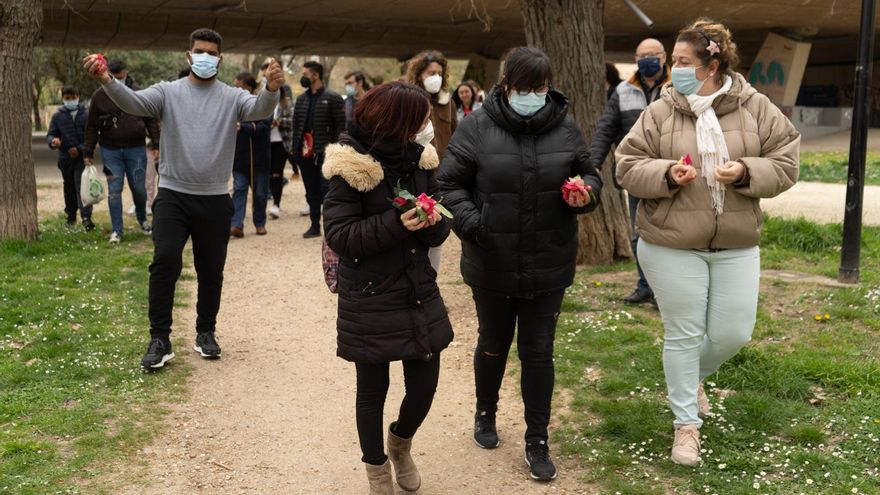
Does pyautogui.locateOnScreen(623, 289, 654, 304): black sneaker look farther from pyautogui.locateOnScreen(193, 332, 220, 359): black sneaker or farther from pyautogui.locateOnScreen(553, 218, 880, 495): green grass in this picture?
pyautogui.locateOnScreen(193, 332, 220, 359): black sneaker

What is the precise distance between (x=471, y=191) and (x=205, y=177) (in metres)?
2.11

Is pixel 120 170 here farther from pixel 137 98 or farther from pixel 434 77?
pixel 137 98

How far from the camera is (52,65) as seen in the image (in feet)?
116

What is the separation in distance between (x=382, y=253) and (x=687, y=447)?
1.74 m

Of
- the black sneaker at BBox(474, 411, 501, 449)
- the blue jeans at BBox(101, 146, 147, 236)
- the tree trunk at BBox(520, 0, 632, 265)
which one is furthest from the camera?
the blue jeans at BBox(101, 146, 147, 236)

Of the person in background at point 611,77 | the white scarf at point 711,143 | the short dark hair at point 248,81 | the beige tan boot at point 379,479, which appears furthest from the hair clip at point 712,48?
the short dark hair at point 248,81

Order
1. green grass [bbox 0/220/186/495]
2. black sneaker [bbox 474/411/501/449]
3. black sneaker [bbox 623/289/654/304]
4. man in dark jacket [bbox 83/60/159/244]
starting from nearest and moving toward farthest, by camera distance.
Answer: green grass [bbox 0/220/186/495], black sneaker [bbox 474/411/501/449], black sneaker [bbox 623/289/654/304], man in dark jacket [bbox 83/60/159/244]

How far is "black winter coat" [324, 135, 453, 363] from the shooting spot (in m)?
3.54

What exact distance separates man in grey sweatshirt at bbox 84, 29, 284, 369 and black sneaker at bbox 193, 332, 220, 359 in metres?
0.28

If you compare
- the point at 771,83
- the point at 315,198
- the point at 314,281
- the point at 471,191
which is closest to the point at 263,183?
the point at 315,198

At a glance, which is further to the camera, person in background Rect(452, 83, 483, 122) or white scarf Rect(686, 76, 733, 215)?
person in background Rect(452, 83, 483, 122)

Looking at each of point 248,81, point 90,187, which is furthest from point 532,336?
point 248,81

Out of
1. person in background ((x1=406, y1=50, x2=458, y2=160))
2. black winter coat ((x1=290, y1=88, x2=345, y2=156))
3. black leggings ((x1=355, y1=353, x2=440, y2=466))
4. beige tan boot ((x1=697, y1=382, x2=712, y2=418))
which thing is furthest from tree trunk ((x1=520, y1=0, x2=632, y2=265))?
black leggings ((x1=355, y1=353, x2=440, y2=466))

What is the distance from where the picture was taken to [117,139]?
393 inches
